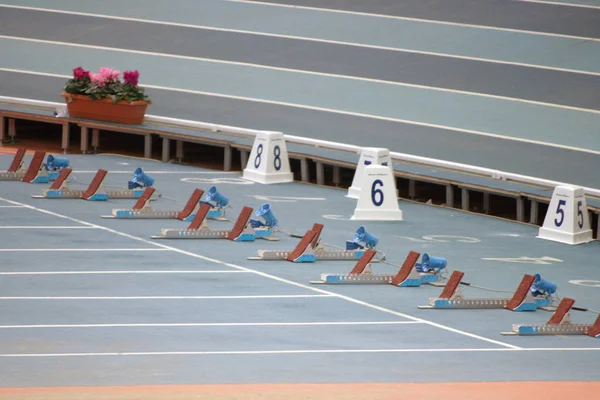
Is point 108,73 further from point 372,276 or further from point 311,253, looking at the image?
point 372,276

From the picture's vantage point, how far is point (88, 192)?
54.4 ft

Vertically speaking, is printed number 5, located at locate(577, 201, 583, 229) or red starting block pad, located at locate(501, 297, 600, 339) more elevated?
printed number 5, located at locate(577, 201, 583, 229)

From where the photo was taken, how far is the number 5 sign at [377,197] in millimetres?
16172

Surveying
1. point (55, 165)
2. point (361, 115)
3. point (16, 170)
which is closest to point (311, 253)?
point (55, 165)

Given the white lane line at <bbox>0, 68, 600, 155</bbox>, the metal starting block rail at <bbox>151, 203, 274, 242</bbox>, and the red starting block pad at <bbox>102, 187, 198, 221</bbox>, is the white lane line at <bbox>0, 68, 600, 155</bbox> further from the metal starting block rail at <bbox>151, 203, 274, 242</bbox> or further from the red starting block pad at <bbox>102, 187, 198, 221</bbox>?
the metal starting block rail at <bbox>151, 203, 274, 242</bbox>

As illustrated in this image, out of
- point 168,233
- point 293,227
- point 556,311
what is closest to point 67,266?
point 168,233

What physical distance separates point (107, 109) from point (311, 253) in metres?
8.24

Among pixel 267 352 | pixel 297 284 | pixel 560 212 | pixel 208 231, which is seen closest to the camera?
pixel 267 352

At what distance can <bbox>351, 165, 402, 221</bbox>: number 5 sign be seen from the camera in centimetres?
1617

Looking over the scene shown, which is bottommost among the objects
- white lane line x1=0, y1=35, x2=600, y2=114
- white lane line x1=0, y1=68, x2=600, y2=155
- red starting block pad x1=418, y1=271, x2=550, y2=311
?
red starting block pad x1=418, y1=271, x2=550, y2=311

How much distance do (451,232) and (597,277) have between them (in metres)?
2.57

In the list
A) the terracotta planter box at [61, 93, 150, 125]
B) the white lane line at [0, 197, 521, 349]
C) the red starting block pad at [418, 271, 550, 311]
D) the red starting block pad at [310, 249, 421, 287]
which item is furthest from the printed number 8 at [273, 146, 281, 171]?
the red starting block pad at [418, 271, 550, 311]

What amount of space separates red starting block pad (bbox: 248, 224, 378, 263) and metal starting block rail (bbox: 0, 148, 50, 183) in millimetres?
5096

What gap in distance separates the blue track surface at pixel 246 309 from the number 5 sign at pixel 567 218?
164 millimetres
